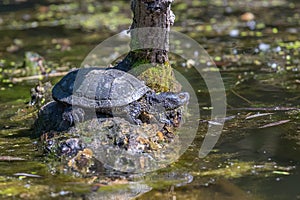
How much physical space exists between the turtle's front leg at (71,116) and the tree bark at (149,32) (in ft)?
2.78

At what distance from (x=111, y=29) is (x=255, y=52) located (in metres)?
4.03

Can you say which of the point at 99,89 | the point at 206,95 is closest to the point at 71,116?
the point at 99,89

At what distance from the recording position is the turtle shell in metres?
5.11

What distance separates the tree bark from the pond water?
83 cm

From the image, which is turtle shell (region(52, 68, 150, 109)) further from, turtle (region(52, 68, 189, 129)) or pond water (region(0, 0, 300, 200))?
pond water (region(0, 0, 300, 200))

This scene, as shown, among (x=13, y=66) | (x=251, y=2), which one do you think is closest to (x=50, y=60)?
(x=13, y=66)

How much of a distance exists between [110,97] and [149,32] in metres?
0.94

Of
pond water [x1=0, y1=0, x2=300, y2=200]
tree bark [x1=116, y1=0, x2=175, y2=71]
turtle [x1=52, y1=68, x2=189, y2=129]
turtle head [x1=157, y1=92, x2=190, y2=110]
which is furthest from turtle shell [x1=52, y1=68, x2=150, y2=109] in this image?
pond water [x1=0, y1=0, x2=300, y2=200]

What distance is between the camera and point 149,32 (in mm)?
5684

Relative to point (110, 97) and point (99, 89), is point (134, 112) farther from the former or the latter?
point (99, 89)

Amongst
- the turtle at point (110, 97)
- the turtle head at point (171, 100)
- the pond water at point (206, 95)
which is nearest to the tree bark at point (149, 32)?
the turtle at point (110, 97)

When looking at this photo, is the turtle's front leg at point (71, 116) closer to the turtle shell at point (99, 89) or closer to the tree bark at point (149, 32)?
the turtle shell at point (99, 89)

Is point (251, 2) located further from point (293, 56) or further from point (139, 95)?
point (139, 95)

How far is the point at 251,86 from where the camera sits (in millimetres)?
7375
